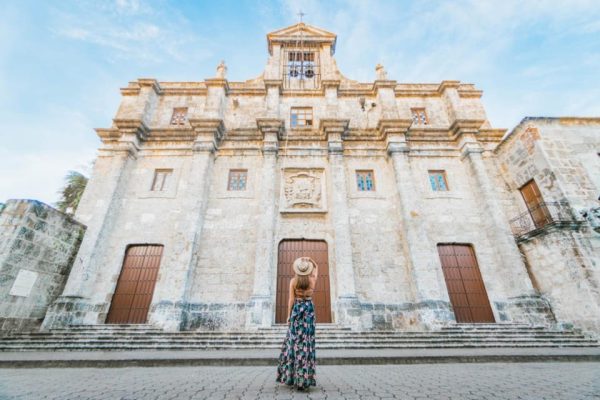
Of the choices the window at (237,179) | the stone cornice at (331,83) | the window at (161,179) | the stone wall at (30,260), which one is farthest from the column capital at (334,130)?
the stone wall at (30,260)

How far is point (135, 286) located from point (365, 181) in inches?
411

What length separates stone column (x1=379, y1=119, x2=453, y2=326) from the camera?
29.1 ft

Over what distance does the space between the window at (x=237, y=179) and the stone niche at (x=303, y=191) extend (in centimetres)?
180

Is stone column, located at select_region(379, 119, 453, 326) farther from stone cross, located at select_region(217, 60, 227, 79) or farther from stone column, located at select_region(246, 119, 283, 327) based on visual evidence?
stone cross, located at select_region(217, 60, 227, 79)

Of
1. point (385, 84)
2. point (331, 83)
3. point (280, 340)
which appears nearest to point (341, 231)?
point (280, 340)

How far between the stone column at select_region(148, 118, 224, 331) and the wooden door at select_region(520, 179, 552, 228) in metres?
13.3

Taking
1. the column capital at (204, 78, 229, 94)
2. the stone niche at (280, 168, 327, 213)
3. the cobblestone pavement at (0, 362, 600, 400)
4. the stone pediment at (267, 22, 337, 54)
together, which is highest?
the stone pediment at (267, 22, 337, 54)

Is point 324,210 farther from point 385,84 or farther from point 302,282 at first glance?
point 385,84

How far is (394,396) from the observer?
3018 mm

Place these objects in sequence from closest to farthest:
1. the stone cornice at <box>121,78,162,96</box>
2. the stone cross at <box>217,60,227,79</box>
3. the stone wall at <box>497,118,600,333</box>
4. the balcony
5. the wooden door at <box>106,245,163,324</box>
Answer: the stone wall at <box>497,118,600,333</box>
the balcony
the wooden door at <box>106,245,163,324</box>
the stone cornice at <box>121,78,162,96</box>
the stone cross at <box>217,60,227,79</box>

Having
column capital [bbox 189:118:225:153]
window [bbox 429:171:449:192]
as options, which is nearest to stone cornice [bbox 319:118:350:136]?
window [bbox 429:171:449:192]

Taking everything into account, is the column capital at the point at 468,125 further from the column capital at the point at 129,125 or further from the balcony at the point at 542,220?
the column capital at the point at 129,125

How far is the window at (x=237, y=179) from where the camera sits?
38.9 feet

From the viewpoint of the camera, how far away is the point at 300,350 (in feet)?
10.8
